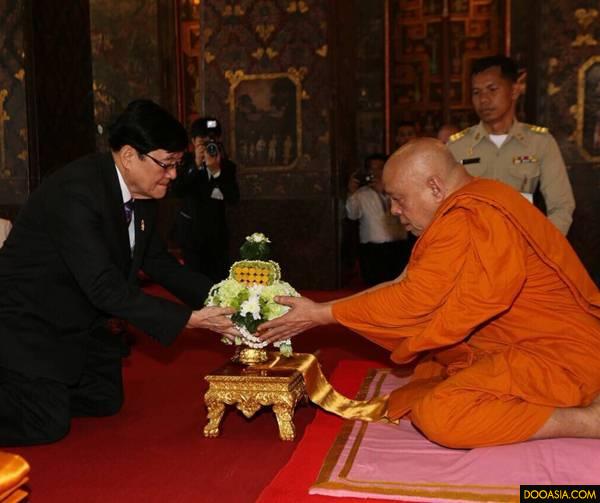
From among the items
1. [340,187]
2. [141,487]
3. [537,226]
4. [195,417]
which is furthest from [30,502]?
[340,187]

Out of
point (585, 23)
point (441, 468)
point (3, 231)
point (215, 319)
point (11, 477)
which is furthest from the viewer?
point (585, 23)

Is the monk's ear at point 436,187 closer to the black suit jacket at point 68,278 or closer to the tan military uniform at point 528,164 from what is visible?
the black suit jacket at point 68,278

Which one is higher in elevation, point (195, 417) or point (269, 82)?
point (269, 82)

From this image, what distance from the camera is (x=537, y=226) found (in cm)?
306

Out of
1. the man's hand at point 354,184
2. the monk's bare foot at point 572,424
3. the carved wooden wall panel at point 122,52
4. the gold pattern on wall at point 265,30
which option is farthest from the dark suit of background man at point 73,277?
the carved wooden wall panel at point 122,52

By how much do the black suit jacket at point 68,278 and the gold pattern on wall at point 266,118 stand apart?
4880mm

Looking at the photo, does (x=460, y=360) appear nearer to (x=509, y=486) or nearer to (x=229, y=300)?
(x=509, y=486)

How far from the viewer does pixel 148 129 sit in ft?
11.0

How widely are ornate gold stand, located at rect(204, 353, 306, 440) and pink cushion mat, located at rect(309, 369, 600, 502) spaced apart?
273 millimetres

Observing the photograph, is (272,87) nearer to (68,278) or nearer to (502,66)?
(502,66)

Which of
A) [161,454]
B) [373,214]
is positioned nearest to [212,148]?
[373,214]

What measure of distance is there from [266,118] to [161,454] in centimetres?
579

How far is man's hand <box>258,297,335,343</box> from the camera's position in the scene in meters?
3.36

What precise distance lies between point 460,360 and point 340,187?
527 cm
